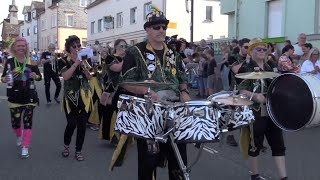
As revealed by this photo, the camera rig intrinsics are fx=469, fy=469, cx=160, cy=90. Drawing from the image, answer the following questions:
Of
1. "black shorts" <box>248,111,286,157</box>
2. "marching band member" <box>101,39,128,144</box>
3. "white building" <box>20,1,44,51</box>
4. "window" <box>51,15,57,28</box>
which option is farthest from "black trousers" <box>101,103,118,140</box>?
"white building" <box>20,1,44,51</box>

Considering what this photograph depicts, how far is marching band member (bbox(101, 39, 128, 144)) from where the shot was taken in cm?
788

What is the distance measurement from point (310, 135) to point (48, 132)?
17.2 feet

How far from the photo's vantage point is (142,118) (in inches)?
156

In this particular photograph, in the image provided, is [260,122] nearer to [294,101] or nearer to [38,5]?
[294,101]

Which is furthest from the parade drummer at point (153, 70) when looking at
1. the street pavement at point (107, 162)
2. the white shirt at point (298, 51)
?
the white shirt at point (298, 51)

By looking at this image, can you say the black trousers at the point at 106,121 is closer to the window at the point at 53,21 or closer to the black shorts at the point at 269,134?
the black shorts at the point at 269,134

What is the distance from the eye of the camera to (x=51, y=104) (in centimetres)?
1454

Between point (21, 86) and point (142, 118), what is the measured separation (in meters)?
3.74

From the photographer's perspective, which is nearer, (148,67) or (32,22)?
(148,67)

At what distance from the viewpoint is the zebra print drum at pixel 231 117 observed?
4254 millimetres

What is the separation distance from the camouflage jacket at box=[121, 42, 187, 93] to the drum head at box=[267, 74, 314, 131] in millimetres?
1541

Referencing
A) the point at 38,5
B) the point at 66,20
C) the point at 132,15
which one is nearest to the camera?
the point at 132,15

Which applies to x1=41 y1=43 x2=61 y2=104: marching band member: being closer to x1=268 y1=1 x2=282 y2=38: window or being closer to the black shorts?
x1=268 y1=1 x2=282 y2=38: window

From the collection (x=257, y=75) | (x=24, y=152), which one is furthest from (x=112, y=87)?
(x=257, y=75)
